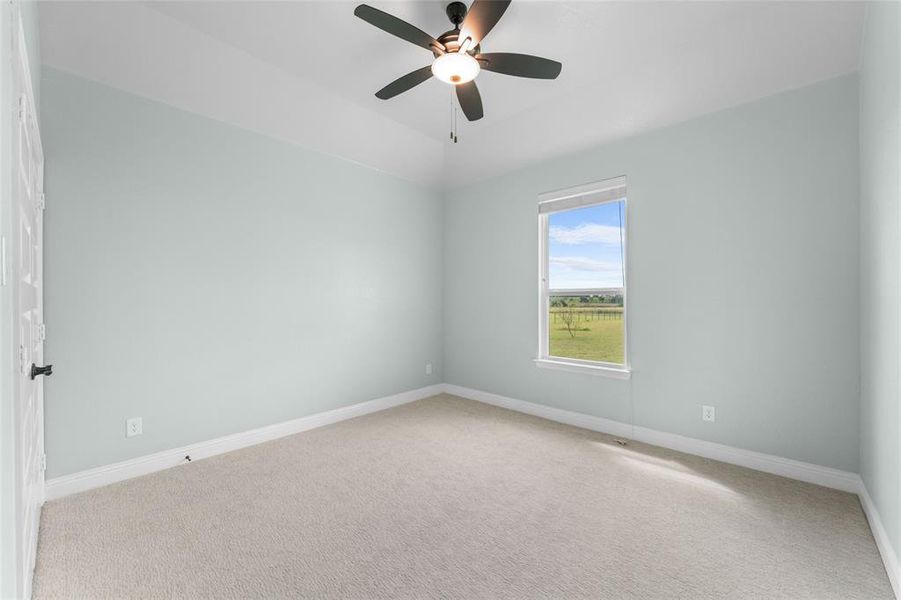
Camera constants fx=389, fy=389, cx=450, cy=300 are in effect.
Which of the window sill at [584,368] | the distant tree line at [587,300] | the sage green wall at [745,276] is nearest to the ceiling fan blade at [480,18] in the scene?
the sage green wall at [745,276]

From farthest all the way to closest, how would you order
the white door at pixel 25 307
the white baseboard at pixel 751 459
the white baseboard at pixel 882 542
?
Answer: the white baseboard at pixel 751 459 → the white baseboard at pixel 882 542 → the white door at pixel 25 307

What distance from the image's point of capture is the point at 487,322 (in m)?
4.48

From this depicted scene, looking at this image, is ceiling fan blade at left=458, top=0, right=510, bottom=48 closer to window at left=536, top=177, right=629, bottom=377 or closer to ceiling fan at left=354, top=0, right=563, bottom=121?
ceiling fan at left=354, top=0, right=563, bottom=121

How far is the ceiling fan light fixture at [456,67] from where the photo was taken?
2160 mm

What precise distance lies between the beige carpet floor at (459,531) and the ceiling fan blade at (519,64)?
2548 millimetres

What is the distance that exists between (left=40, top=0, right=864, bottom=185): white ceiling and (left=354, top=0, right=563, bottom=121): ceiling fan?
29cm

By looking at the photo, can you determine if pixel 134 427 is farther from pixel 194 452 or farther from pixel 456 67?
pixel 456 67

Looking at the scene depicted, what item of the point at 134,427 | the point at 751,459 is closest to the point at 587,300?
the point at 751,459

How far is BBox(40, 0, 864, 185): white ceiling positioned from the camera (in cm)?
226

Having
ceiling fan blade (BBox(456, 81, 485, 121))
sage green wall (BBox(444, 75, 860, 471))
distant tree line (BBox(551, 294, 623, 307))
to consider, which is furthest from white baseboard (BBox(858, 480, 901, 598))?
ceiling fan blade (BBox(456, 81, 485, 121))

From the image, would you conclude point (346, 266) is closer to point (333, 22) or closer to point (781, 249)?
point (333, 22)

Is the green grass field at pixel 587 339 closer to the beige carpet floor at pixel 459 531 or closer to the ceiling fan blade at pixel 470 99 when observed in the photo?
the beige carpet floor at pixel 459 531

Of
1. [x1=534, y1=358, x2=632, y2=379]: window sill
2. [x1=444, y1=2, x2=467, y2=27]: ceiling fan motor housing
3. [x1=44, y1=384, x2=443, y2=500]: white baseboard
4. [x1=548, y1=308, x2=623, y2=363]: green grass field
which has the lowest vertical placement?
[x1=44, y1=384, x2=443, y2=500]: white baseboard

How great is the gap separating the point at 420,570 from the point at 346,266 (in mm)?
2865
